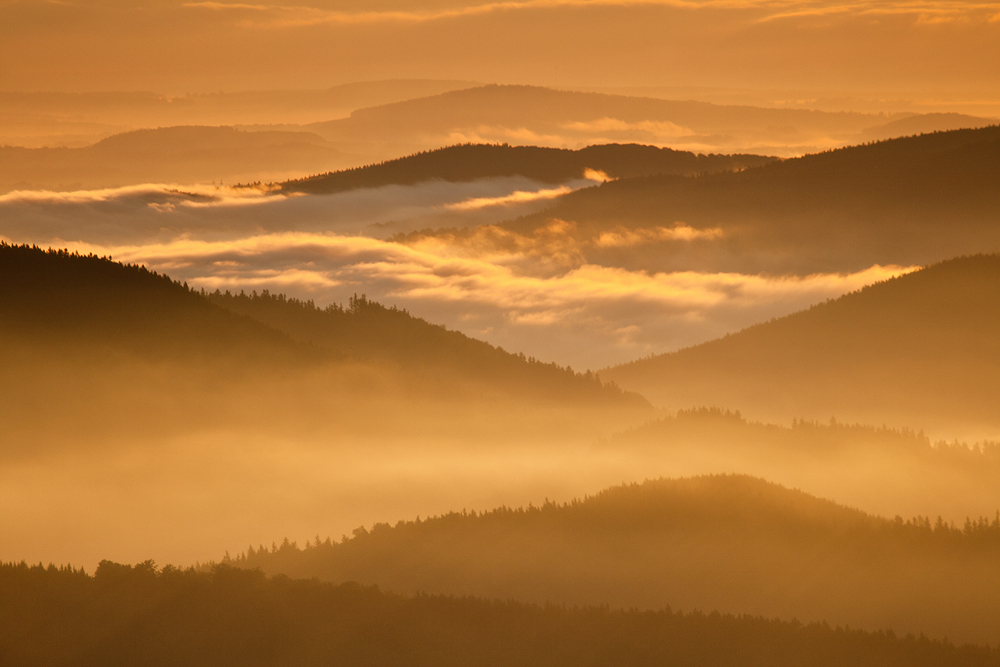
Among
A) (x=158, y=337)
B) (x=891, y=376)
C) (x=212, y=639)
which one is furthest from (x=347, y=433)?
(x=891, y=376)

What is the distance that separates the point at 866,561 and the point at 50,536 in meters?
45.1

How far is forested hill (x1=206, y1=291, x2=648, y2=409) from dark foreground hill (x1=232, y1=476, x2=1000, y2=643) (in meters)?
73.0

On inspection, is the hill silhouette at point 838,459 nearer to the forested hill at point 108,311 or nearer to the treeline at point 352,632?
the treeline at point 352,632

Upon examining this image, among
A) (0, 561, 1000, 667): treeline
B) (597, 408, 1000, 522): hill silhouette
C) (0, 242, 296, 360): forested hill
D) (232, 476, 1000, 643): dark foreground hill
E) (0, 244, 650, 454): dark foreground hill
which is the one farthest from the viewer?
(0, 242, 296, 360): forested hill

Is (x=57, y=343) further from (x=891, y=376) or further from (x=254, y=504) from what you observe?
(x=891, y=376)

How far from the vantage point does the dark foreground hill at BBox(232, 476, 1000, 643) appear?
39312 mm

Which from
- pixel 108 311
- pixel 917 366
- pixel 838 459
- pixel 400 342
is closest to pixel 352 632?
pixel 838 459

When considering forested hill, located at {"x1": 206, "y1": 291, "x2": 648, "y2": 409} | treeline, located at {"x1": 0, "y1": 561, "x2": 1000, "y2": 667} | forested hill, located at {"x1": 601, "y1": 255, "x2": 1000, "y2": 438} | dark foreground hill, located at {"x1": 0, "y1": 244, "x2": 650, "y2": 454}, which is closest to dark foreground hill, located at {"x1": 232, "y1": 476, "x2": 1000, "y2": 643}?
treeline, located at {"x1": 0, "y1": 561, "x2": 1000, "y2": 667}

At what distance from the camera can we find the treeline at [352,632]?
99.7 ft

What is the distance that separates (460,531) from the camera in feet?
157

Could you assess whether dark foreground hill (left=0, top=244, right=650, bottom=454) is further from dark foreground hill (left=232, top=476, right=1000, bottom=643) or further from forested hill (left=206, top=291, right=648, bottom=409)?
dark foreground hill (left=232, top=476, right=1000, bottom=643)

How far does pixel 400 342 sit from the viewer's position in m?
135

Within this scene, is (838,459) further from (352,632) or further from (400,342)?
(400,342)

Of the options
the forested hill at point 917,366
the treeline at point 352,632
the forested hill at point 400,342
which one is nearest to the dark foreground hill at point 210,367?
the forested hill at point 400,342
